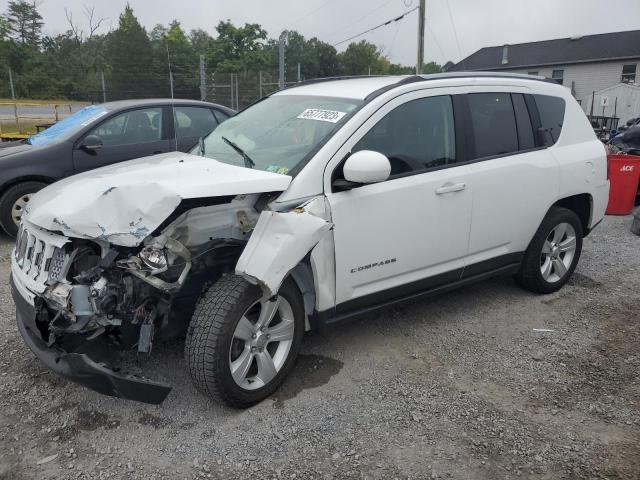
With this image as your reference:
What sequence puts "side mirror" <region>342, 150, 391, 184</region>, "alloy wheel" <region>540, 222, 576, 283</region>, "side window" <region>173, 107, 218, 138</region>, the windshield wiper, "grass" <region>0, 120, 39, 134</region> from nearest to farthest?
"side mirror" <region>342, 150, 391, 184</region> → the windshield wiper → "alloy wheel" <region>540, 222, 576, 283</region> → "side window" <region>173, 107, 218, 138</region> → "grass" <region>0, 120, 39, 134</region>

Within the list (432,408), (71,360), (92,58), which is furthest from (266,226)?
(92,58)

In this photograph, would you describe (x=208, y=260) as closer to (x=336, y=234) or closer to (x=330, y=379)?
(x=336, y=234)

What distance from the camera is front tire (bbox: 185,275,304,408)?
2768 millimetres

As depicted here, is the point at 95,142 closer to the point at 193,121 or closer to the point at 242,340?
the point at 193,121

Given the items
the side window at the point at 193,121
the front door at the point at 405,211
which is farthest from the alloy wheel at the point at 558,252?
the side window at the point at 193,121

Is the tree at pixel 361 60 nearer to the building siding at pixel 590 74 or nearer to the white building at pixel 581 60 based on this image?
the white building at pixel 581 60

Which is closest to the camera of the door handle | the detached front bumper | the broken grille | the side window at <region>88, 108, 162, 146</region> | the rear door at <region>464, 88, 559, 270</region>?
the detached front bumper

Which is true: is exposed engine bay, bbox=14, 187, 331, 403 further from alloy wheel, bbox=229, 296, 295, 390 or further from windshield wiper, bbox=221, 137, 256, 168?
windshield wiper, bbox=221, 137, 256, 168

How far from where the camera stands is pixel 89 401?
3.13 m

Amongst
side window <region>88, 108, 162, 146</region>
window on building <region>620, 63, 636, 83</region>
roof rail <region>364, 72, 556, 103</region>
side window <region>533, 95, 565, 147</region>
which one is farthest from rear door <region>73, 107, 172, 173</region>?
window on building <region>620, 63, 636, 83</region>

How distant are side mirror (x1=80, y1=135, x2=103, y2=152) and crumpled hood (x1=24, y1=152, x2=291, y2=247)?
335cm

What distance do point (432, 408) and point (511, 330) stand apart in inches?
53.4

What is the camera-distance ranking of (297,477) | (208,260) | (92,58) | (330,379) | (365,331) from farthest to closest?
(92,58) → (365,331) → (330,379) → (208,260) → (297,477)

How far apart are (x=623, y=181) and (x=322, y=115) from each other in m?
6.02
